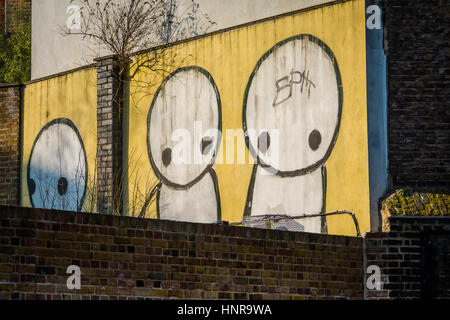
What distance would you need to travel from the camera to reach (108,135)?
46.0 feet

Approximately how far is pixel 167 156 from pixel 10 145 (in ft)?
13.3

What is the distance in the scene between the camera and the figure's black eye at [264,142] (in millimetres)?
12055

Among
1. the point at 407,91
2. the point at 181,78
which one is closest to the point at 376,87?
the point at 407,91

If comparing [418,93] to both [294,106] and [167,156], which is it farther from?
[167,156]

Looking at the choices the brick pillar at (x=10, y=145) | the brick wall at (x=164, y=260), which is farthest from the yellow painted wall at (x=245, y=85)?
the brick pillar at (x=10, y=145)

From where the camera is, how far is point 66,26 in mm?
15766

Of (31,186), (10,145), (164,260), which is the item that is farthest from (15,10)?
(164,260)

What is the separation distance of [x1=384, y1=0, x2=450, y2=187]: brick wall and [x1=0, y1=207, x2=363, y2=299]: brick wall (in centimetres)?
148

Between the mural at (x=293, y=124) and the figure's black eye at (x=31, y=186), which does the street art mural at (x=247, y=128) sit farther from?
the figure's black eye at (x=31, y=186)

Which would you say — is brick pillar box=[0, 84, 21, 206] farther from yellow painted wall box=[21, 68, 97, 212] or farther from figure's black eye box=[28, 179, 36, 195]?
figure's black eye box=[28, 179, 36, 195]

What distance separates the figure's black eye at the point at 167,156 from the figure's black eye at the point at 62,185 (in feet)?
7.56

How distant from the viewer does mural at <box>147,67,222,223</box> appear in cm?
1269

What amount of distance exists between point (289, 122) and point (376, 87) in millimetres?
1389
